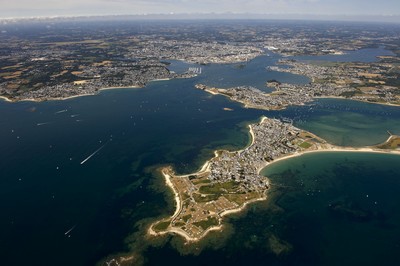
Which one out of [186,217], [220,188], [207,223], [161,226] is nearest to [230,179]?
[220,188]

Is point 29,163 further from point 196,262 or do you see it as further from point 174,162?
point 196,262

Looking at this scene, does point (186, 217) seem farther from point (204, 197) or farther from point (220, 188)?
point (220, 188)

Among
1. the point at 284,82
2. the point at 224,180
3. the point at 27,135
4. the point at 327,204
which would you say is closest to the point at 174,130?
the point at 224,180

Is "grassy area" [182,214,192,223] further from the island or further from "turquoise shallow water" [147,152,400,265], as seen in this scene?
"turquoise shallow water" [147,152,400,265]

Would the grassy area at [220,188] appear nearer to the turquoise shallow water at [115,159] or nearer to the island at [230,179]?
the island at [230,179]

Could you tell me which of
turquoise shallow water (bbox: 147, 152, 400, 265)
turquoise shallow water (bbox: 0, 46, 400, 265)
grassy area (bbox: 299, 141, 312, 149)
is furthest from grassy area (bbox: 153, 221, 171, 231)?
grassy area (bbox: 299, 141, 312, 149)

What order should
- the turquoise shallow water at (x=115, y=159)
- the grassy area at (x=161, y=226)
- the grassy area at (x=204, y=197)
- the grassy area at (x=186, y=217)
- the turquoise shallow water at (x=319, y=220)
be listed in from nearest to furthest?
the turquoise shallow water at (x=319, y=220)
the turquoise shallow water at (x=115, y=159)
the grassy area at (x=161, y=226)
the grassy area at (x=186, y=217)
the grassy area at (x=204, y=197)

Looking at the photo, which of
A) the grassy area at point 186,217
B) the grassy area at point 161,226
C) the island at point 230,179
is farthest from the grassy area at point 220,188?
the grassy area at point 161,226
